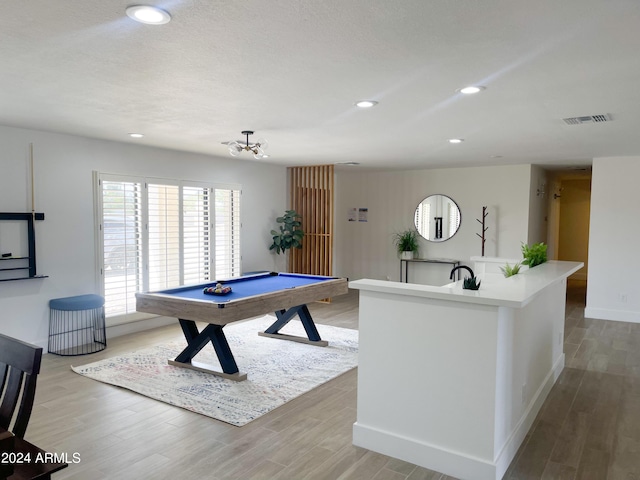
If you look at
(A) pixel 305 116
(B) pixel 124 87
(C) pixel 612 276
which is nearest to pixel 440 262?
(C) pixel 612 276

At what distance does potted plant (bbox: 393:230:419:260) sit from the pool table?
342 centimetres

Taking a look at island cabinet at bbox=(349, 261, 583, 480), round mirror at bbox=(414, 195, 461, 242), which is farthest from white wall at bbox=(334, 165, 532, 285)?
island cabinet at bbox=(349, 261, 583, 480)

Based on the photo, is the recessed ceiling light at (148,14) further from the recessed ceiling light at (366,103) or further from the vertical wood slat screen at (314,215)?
the vertical wood slat screen at (314,215)

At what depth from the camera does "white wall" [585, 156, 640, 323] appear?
21.0 ft

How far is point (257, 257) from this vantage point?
24.6ft

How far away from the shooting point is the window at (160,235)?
5.42 m

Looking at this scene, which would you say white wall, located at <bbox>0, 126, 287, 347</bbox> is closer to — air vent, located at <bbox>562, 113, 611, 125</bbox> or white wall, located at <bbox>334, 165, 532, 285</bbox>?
white wall, located at <bbox>334, 165, 532, 285</bbox>

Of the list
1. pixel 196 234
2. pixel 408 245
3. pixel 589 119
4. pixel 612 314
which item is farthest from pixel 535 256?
pixel 196 234

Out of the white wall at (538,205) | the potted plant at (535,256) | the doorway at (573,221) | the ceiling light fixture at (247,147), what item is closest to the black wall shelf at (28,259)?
the ceiling light fixture at (247,147)

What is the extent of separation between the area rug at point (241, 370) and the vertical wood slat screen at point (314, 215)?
234cm

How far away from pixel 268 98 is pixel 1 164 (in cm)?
303

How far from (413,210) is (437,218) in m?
0.49

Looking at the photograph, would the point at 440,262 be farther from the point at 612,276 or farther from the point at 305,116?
the point at 305,116

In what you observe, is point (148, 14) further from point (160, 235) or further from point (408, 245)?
point (408, 245)
